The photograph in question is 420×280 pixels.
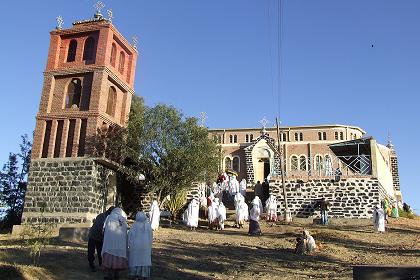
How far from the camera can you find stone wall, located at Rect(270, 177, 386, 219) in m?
23.8

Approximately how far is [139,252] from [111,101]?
604 inches

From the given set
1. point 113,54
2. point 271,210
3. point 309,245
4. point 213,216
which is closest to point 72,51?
point 113,54

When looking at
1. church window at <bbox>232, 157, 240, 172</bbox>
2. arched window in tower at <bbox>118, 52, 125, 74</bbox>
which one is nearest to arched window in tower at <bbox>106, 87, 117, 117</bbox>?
arched window in tower at <bbox>118, 52, 125, 74</bbox>

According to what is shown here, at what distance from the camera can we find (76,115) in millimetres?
22844

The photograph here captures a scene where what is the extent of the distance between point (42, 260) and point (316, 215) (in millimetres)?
16249

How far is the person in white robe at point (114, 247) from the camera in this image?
31.7 ft

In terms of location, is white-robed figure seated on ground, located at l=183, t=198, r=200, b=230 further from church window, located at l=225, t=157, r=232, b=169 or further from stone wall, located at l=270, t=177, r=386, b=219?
church window, located at l=225, t=157, r=232, b=169

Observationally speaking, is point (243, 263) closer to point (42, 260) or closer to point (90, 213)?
point (42, 260)

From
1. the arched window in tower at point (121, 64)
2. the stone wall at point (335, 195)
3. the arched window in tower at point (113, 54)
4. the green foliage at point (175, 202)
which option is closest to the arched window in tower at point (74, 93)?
the arched window in tower at point (113, 54)

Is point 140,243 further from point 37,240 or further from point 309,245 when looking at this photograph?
point 309,245

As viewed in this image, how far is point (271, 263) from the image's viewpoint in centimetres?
1309

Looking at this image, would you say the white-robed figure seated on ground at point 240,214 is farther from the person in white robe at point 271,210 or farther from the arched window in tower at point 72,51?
the arched window in tower at point 72,51

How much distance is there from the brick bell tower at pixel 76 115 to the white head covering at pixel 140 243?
11368 millimetres

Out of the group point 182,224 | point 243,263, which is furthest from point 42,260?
point 182,224
